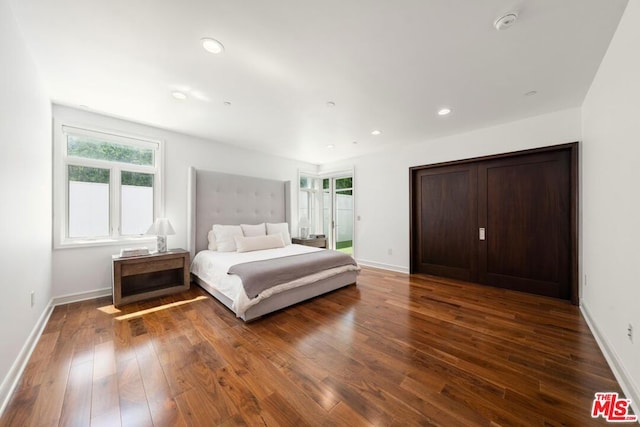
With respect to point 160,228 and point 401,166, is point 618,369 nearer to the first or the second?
point 401,166

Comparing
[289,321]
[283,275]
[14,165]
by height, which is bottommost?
[289,321]

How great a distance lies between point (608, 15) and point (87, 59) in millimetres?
4026

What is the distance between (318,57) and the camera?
1.98 metres

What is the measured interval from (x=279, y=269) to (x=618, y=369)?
282 cm

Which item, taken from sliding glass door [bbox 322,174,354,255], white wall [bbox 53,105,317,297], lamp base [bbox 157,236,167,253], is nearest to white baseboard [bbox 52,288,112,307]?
white wall [bbox 53,105,317,297]

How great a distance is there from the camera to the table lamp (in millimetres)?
3229

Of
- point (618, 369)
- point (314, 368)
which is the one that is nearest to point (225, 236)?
point (314, 368)

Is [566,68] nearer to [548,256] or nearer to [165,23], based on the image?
[548,256]

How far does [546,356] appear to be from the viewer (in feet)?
6.06

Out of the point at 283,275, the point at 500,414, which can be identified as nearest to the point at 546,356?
the point at 500,414

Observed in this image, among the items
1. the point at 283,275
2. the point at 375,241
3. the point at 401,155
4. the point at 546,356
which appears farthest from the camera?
the point at 375,241

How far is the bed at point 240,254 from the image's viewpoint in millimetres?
2633

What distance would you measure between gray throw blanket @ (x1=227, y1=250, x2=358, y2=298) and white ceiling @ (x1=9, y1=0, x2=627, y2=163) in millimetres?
1966

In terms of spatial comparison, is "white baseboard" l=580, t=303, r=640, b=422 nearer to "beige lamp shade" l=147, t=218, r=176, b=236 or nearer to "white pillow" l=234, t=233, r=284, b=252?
"white pillow" l=234, t=233, r=284, b=252
